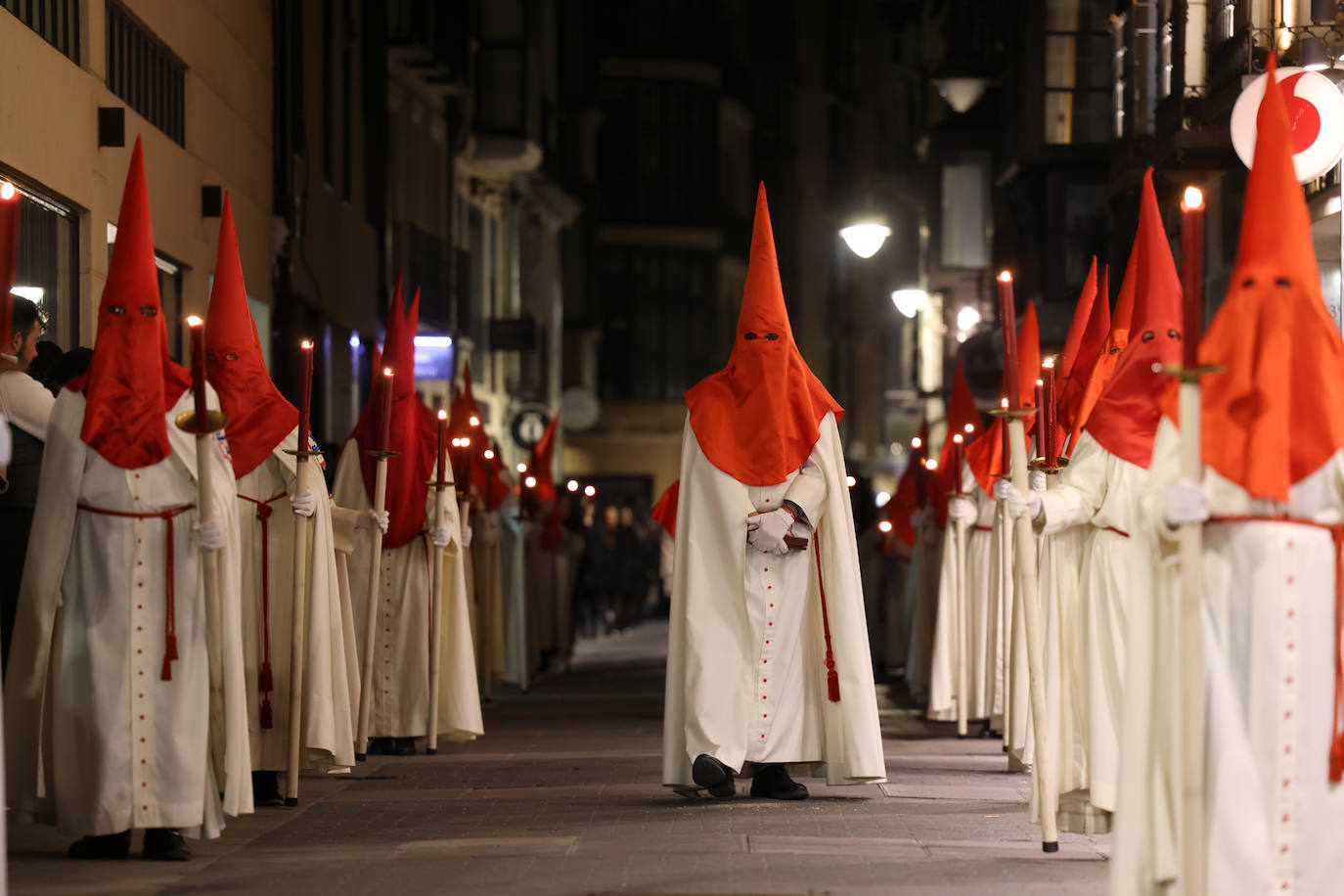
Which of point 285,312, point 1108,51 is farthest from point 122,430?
point 1108,51

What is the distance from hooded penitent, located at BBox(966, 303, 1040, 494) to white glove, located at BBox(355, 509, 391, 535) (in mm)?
4048

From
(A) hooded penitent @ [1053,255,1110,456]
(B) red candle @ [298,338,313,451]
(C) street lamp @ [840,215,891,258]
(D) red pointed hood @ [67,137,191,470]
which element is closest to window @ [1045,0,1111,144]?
(C) street lamp @ [840,215,891,258]

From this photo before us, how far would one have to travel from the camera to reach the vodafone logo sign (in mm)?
12148

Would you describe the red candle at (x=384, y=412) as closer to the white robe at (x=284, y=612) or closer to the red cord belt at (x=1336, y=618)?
the white robe at (x=284, y=612)

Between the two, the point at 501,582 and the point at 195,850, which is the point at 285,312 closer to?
the point at 501,582

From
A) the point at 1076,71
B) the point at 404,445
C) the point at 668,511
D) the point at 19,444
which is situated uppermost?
the point at 1076,71

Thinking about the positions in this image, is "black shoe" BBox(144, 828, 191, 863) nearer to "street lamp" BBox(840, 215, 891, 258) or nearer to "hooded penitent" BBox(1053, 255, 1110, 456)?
"hooded penitent" BBox(1053, 255, 1110, 456)

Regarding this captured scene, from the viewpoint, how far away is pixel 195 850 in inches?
375

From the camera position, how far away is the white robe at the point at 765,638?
11.0m

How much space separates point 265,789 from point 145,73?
800 centimetres

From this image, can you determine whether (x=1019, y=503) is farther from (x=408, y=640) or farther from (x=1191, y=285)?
(x=408, y=640)

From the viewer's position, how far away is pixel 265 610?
11375 mm

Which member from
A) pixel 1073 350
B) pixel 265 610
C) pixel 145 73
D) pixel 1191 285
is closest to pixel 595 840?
pixel 265 610

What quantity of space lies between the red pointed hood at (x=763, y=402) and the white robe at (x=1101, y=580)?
2.04 meters
